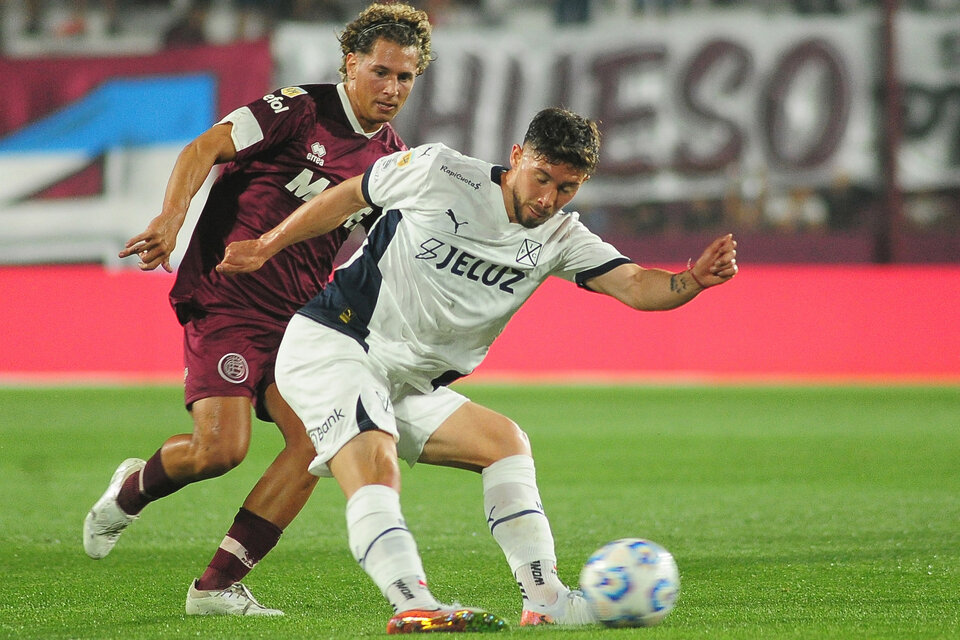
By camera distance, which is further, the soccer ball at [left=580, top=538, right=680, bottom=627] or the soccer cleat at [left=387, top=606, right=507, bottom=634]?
the soccer ball at [left=580, top=538, right=680, bottom=627]

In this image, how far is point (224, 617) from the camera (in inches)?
160

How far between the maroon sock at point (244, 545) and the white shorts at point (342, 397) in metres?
0.60

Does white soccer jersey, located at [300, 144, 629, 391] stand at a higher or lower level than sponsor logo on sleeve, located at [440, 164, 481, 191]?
lower

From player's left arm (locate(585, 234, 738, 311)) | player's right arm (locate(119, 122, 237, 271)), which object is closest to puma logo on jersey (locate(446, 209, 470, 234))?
player's left arm (locate(585, 234, 738, 311))

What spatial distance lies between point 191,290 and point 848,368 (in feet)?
34.2

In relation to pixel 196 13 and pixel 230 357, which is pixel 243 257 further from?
pixel 196 13

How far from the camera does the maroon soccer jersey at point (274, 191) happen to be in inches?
184

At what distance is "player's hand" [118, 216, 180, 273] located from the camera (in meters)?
4.09

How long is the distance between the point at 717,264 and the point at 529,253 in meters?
0.56

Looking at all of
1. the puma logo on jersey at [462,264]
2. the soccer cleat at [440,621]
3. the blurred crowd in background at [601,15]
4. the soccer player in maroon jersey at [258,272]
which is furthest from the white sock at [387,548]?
the blurred crowd in background at [601,15]

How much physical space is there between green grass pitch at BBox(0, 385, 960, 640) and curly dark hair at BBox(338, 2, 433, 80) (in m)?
1.95

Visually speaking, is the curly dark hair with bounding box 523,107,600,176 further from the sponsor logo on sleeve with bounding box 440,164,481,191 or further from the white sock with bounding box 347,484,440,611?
the white sock with bounding box 347,484,440,611

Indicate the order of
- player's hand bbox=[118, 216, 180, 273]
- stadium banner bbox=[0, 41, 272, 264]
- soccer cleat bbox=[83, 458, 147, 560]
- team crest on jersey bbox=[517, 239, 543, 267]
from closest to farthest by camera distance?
team crest on jersey bbox=[517, 239, 543, 267] < player's hand bbox=[118, 216, 180, 273] < soccer cleat bbox=[83, 458, 147, 560] < stadium banner bbox=[0, 41, 272, 264]

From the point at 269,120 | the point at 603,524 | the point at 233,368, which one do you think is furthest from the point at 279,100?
the point at 603,524
